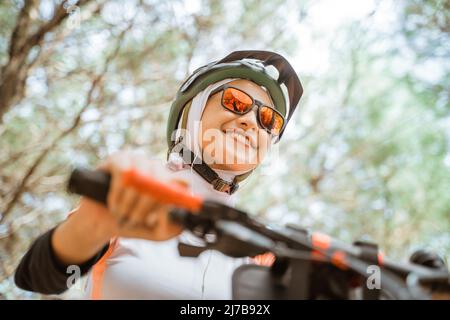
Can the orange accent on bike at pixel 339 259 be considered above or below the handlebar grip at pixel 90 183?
below

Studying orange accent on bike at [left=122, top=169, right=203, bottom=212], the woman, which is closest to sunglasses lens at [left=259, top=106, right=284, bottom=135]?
the woman

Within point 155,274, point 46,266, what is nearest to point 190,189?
point 155,274

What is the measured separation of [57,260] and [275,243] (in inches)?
25.9

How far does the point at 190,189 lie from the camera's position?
6.13 ft

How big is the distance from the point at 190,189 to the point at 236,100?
0.49 m

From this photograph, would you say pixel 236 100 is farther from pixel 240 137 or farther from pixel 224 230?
pixel 224 230

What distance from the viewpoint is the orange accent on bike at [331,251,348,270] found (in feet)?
3.51

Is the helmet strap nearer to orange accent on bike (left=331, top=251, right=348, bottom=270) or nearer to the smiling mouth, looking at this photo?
the smiling mouth

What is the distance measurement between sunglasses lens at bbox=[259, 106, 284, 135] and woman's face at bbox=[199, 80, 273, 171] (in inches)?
1.5

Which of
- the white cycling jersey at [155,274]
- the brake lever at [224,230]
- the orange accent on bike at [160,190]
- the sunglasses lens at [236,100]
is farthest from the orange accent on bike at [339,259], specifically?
the sunglasses lens at [236,100]

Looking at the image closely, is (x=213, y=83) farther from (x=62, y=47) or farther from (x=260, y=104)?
(x=62, y=47)

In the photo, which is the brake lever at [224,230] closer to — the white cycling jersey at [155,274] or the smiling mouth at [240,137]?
the white cycling jersey at [155,274]

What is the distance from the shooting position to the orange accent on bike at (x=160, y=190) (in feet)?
3.04
